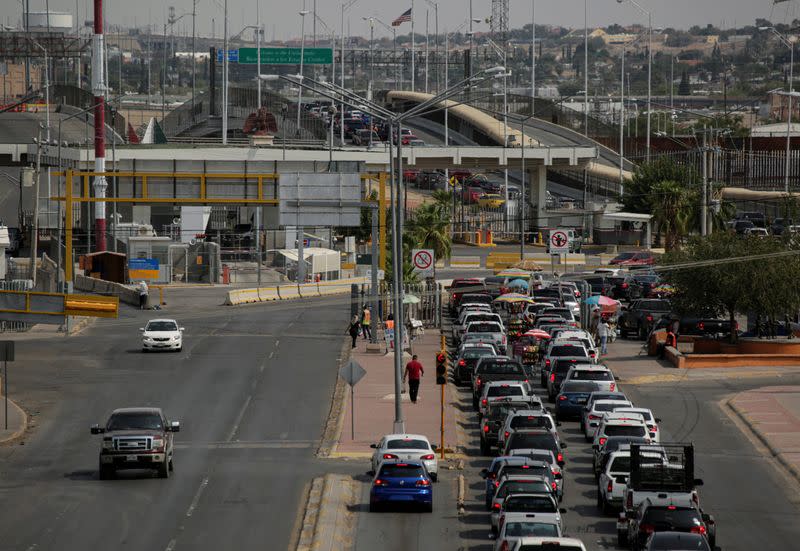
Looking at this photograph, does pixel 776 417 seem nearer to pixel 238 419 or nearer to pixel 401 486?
pixel 238 419

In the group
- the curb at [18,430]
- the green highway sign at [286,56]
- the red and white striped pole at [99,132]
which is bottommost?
the curb at [18,430]

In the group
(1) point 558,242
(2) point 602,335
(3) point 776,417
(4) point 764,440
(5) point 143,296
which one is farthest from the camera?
(5) point 143,296

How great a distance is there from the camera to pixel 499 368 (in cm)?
4562

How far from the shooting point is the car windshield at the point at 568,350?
163ft

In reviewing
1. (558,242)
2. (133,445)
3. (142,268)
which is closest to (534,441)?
(133,445)

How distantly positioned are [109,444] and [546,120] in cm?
12597

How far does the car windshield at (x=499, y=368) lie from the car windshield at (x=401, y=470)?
15.2 m

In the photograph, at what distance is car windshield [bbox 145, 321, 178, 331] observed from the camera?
191 ft

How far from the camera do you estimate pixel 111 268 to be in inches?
3263

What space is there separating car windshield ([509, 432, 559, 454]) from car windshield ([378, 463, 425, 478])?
4.06 meters

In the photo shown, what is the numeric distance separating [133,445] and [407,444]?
6.14 m

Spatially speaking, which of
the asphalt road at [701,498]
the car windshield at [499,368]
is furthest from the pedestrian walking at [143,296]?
the asphalt road at [701,498]

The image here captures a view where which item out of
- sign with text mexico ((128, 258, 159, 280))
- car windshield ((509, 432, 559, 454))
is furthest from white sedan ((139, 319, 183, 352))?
sign with text mexico ((128, 258, 159, 280))

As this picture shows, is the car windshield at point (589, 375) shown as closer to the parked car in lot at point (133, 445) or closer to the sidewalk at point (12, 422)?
the parked car in lot at point (133, 445)
